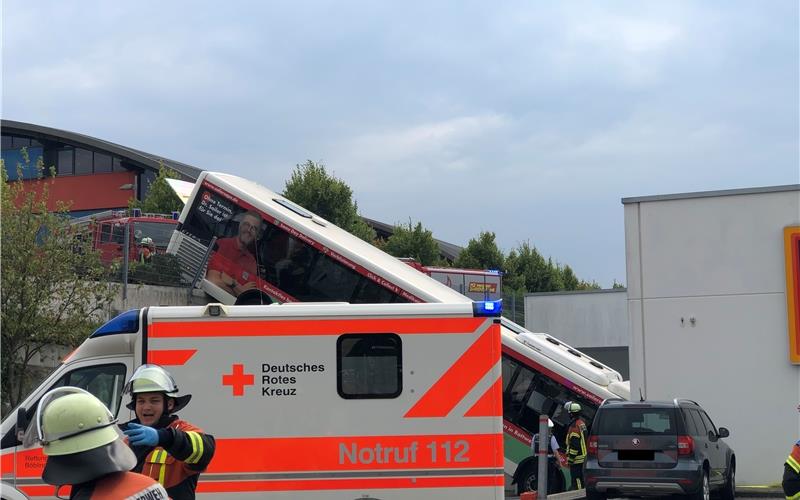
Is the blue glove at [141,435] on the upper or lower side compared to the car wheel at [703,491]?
upper

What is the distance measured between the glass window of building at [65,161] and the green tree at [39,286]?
42.9 meters

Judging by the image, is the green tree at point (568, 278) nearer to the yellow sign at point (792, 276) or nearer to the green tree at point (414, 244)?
the green tree at point (414, 244)

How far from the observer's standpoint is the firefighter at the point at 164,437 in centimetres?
432

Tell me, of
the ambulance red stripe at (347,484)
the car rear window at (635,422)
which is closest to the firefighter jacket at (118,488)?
the ambulance red stripe at (347,484)

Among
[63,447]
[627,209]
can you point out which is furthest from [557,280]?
[63,447]

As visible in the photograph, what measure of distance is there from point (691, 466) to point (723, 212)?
6121 millimetres

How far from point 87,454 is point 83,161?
5915 centimetres

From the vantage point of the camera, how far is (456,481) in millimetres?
8578

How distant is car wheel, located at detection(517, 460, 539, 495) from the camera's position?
16.1m

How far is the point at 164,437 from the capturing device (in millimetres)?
4324

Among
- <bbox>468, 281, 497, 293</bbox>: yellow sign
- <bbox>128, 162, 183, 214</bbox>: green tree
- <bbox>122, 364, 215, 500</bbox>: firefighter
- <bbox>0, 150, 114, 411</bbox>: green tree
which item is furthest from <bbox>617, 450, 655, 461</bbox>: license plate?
<bbox>128, 162, 183, 214</bbox>: green tree

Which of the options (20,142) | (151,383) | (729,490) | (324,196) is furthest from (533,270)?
(151,383)

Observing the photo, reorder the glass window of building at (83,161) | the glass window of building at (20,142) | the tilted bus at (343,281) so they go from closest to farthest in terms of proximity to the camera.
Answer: the tilted bus at (343,281), the glass window of building at (83,161), the glass window of building at (20,142)

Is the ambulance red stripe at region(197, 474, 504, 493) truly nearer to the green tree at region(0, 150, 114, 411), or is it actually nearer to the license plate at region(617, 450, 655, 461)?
the license plate at region(617, 450, 655, 461)
